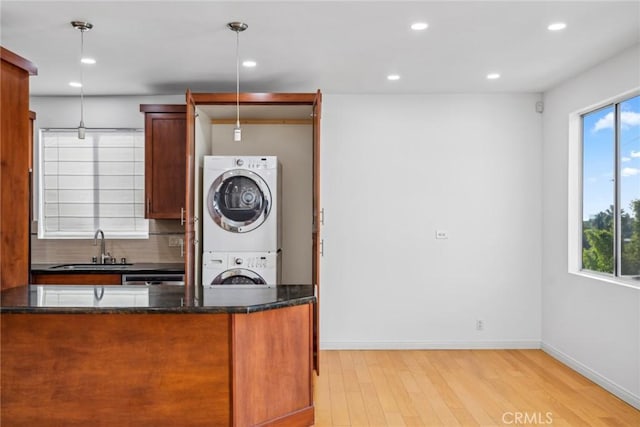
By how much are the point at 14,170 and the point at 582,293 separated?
14.4ft

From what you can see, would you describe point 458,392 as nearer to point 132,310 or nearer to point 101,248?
point 132,310

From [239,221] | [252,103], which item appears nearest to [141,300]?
[239,221]

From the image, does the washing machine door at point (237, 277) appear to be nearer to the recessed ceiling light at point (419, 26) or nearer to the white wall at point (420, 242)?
the white wall at point (420, 242)

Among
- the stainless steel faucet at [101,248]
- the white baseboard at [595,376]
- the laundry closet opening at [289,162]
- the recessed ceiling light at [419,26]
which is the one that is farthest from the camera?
the laundry closet opening at [289,162]

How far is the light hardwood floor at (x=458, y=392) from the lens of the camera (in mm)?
3482

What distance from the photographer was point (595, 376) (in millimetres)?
4199

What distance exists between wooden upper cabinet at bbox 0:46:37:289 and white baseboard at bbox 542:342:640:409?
425 cm

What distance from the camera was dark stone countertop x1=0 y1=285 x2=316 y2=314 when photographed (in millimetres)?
2674

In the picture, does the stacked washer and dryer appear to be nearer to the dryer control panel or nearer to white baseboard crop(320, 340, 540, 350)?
the dryer control panel

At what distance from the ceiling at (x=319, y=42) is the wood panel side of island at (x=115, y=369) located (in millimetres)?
1763

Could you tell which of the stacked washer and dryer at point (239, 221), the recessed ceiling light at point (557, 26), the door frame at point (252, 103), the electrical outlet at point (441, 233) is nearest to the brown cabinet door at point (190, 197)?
the door frame at point (252, 103)

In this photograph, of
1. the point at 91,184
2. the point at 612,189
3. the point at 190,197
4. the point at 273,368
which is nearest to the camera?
the point at 273,368

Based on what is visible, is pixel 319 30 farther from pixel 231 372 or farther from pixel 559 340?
pixel 559 340

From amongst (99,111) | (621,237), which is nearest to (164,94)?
(99,111)
